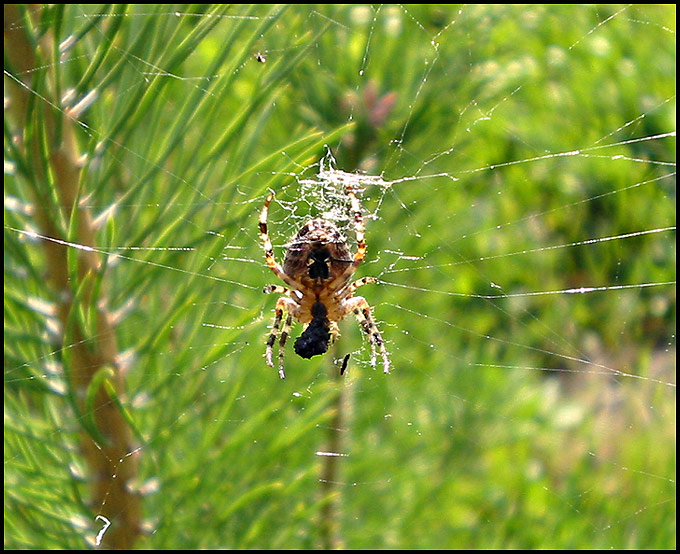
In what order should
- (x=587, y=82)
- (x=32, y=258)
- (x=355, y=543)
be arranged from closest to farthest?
1. (x=32, y=258)
2. (x=355, y=543)
3. (x=587, y=82)

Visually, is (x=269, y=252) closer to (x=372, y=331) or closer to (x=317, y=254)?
(x=317, y=254)

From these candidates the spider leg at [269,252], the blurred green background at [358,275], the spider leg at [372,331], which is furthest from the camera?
the spider leg at [372,331]

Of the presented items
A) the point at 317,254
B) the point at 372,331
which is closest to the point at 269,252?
the point at 317,254

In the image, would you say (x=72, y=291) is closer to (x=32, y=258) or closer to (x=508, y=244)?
(x=32, y=258)

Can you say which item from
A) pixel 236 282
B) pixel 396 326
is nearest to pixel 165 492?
pixel 236 282

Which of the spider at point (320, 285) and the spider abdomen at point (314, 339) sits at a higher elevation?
the spider at point (320, 285)
